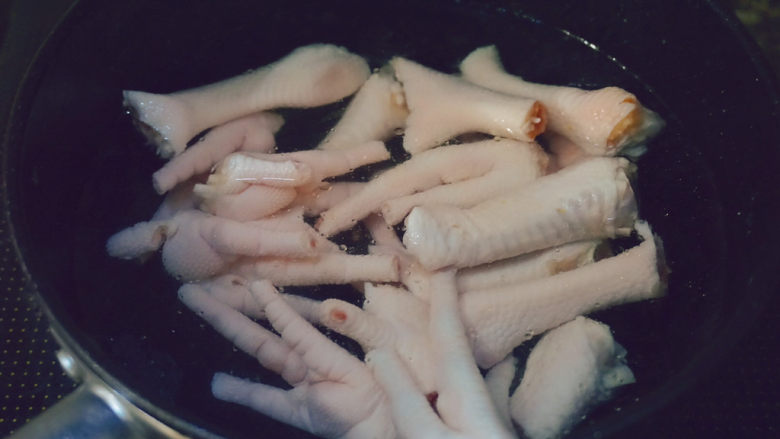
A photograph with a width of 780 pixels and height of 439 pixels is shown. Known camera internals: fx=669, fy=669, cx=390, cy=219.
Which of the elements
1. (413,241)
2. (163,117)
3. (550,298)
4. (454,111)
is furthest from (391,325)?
(163,117)

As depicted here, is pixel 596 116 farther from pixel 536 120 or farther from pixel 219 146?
pixel 219 146

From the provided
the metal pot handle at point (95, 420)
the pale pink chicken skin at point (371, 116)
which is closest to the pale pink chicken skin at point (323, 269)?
the pale pink chicken skin at point (371, 116)

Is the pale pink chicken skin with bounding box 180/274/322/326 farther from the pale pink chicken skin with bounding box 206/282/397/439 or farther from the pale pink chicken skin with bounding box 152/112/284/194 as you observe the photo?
the pale pink chicken skin with bounding box 152/112/284/194

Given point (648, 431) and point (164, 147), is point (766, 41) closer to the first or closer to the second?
point (648, 431)

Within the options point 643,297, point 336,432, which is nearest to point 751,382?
point 643,297

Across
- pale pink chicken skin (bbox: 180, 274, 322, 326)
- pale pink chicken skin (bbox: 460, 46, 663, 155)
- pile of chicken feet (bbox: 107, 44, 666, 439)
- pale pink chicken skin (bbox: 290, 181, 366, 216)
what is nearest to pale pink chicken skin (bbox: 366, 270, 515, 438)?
pile of chicken feet (bbox: 107, 44, 666, 439)

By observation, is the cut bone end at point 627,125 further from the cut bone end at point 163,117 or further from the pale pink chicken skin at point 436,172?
the cut bone end at point 163,117

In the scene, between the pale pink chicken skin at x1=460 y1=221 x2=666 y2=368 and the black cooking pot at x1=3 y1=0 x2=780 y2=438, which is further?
the pale pink chicken skin at x1=460 y1=221 x2=666 y2=368
